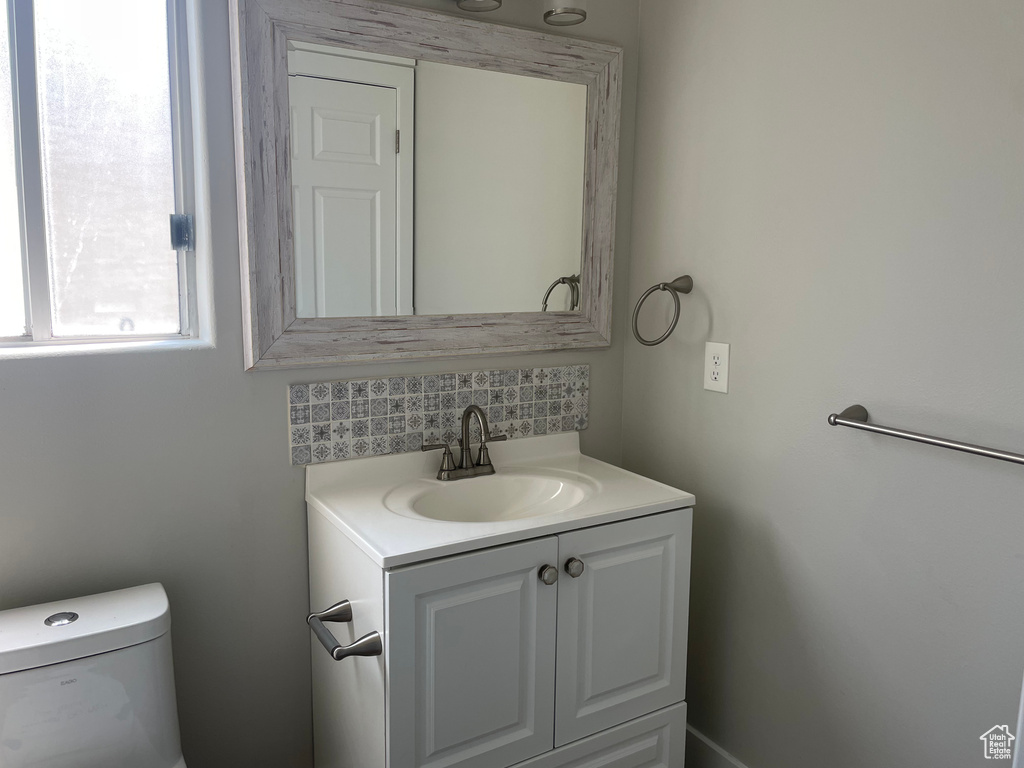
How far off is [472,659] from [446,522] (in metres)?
0.25

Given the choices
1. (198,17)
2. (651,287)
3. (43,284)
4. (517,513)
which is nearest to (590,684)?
(517,513)

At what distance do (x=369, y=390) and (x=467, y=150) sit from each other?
0.58 metres

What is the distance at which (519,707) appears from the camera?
149 centimetres

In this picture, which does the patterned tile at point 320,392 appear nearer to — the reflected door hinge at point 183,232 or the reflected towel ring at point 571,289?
the reflected door hinge at point 183,232

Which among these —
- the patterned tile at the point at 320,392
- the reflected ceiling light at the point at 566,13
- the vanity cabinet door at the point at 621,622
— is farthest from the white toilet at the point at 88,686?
the reflected ceiling light at the point at 566,13

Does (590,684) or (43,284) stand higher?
(43,284)

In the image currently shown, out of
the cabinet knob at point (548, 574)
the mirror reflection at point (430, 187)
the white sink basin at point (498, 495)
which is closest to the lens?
the cabinet knob at point (548, 574)

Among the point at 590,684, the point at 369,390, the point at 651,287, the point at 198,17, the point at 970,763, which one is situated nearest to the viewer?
the point at 970,763

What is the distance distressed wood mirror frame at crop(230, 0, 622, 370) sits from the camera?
1.49m

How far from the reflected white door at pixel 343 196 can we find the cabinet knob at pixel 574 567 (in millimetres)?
661

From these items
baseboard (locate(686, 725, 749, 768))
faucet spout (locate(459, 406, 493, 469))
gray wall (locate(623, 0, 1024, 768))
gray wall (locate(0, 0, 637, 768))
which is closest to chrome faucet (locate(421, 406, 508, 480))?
faucet spout (locate(459, 406, 493, 469))

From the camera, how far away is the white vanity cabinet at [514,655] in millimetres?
1361

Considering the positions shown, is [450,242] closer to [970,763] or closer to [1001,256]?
[1001,256]

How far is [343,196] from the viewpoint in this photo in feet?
5.25
